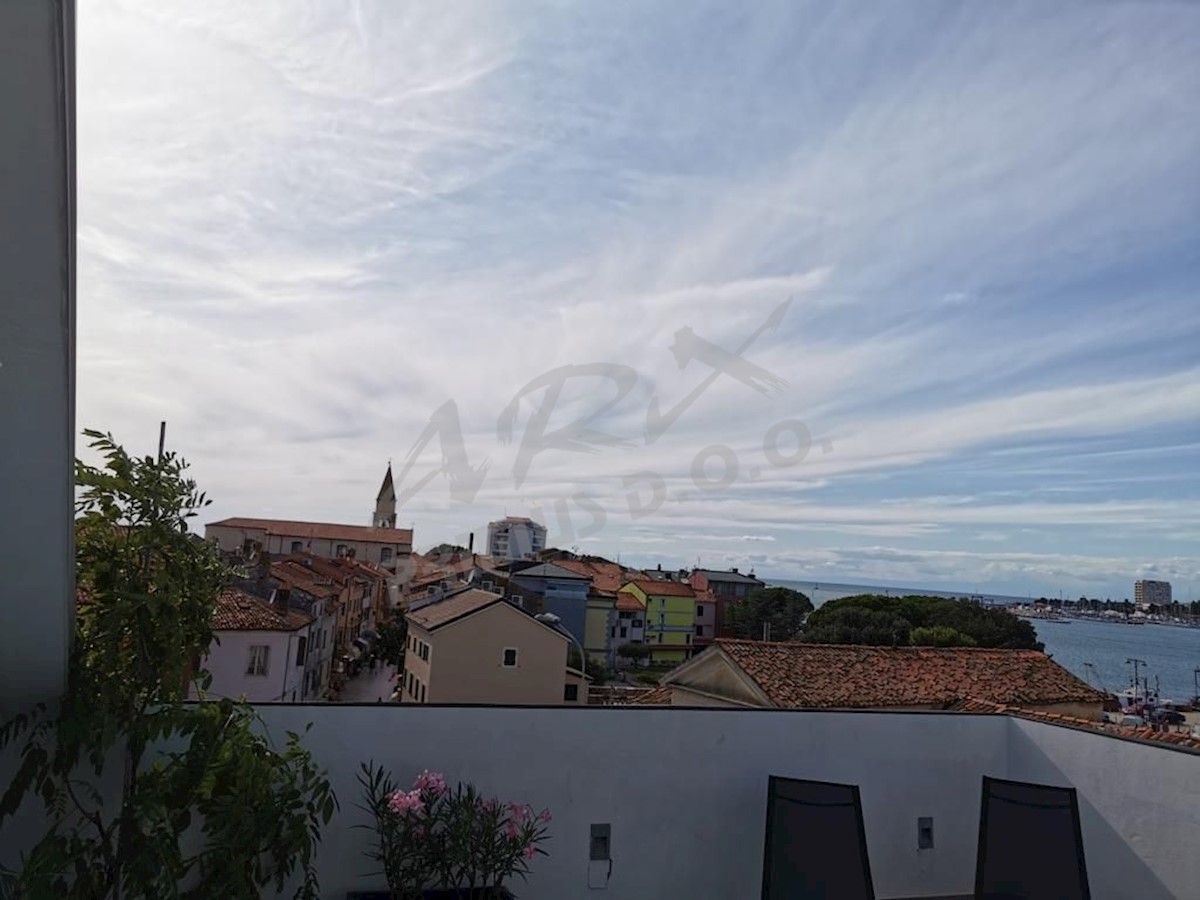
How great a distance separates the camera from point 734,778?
5.18 meters

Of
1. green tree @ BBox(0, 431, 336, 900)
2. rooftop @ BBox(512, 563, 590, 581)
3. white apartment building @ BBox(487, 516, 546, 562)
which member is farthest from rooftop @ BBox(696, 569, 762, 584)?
green tree @ BBox(0, 431, 336, 900)

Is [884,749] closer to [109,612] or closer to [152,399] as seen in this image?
[109,612]

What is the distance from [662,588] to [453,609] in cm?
2422

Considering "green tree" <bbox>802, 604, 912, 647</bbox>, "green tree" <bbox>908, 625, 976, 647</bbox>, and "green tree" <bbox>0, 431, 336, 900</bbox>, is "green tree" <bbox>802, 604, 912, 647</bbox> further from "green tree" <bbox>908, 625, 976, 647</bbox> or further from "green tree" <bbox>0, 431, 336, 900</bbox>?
"green tree" <bbox>0, 431, 336, 900</bbox>

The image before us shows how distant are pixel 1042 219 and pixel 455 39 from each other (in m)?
5.10

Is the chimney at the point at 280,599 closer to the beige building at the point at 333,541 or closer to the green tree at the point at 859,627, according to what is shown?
the green tree at the point at 859,627

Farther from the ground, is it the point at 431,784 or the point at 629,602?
the point at 431,784

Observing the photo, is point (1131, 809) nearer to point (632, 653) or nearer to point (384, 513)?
point (632, 653)

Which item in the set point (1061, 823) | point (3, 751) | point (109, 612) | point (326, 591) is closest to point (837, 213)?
point (1061, 823)

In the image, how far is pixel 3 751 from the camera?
3537 mm

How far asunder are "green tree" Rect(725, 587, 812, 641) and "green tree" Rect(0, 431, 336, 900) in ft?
124

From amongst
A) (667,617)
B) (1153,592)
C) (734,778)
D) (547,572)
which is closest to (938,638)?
(547,572)

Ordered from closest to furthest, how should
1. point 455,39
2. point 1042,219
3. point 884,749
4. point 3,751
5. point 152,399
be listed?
1. point 3,751
2. point 455,39
3. point 884,749
4. point 1042,219
5. point 152,399

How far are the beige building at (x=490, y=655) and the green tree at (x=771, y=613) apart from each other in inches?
856
